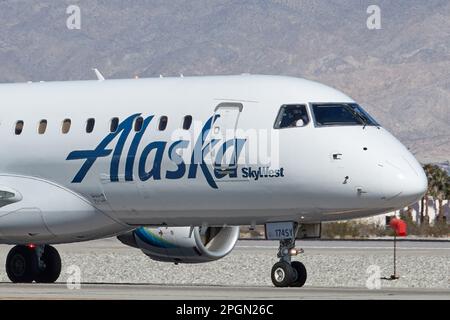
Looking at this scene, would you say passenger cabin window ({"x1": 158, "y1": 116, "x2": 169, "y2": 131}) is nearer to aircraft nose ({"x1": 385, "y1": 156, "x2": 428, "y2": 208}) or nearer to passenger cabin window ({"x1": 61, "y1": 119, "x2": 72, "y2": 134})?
passenger cabin window ({"x1": 61, "y1": 119, "x2": 72, "y2": 134})

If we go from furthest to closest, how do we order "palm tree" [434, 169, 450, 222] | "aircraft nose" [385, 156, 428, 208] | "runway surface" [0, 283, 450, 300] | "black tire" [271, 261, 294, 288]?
"palm tree" [434, 169, 450, 222], "black tire" [271, 261, 294, 288], "aircraft nose" [385, 156, 428, 208], "runway surface" [0, 283, 450, 300]

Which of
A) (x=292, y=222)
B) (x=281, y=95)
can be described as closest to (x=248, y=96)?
(x=281, y=95)

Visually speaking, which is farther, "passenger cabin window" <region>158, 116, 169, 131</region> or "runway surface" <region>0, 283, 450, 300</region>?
"passenger cabin window" <region>158, 116, 169, 131</region>

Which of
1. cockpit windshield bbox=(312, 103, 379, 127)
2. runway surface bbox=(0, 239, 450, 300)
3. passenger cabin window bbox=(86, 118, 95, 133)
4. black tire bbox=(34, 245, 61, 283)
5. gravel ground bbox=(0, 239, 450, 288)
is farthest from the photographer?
gravel ground bbox=(0, 239, 450, 288)

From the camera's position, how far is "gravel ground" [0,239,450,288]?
44.0 meters

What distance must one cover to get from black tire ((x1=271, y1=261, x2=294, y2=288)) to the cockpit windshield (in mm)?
2748

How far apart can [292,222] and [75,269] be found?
1316 cm

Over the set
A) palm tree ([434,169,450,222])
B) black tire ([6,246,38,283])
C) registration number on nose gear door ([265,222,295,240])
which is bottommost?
black tire ([6,246,38,283])

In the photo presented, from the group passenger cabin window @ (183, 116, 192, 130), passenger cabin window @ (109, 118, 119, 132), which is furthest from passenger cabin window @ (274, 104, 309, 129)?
passenger cabin window @ (109, 118, 119, 132)

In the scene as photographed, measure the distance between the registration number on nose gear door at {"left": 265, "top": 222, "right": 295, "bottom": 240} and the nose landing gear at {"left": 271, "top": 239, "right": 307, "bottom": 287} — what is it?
0.12 meters

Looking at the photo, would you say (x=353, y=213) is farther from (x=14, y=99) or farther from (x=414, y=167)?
(x=14, y=99)

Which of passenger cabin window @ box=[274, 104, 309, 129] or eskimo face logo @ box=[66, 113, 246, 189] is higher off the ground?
passenger cabin window @ box=[274, 104, 309, 129]

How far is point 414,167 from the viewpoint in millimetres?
31016

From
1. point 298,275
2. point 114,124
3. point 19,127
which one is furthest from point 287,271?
point 19,127
